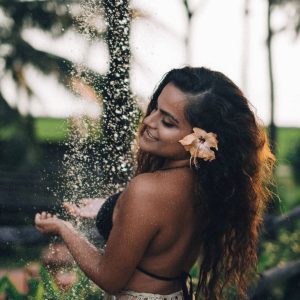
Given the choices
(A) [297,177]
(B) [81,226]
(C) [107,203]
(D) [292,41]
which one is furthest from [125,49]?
(A) [297,177]

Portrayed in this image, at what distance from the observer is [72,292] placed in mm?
4211

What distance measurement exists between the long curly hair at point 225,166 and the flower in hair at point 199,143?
0.14 feet

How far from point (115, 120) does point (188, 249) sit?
11.8 feet

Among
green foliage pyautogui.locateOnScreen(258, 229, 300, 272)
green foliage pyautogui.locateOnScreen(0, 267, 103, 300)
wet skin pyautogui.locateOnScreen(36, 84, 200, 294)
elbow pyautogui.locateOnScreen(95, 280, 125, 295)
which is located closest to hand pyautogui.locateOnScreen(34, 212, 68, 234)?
wet skin pyautogui.locateOnScreen(36, 84, 200, 294)

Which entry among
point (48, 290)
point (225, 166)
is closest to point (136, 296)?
point (225, 166)

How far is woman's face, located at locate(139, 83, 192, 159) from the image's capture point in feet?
8.32

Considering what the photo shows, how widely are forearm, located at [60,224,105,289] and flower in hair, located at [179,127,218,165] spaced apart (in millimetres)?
446

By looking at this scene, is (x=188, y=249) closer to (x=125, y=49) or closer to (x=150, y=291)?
(x=150, y=291)

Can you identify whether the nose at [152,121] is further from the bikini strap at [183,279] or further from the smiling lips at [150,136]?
the bikini strap at [183,279]

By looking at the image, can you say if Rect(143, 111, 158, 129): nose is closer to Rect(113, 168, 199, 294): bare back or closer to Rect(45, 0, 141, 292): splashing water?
Rect(113, 168, 199, 294): bare back

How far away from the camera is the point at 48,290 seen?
4.02 metres

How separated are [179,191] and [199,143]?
17cm

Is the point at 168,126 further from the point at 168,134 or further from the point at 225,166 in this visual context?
the point at 225,166

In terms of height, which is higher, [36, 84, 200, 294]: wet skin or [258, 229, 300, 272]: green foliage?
[36, 84, 200, 294]: wet skin
